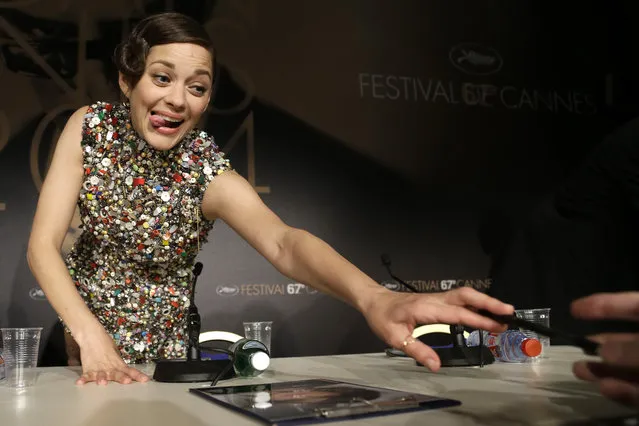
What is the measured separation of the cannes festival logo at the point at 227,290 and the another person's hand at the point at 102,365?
192cm

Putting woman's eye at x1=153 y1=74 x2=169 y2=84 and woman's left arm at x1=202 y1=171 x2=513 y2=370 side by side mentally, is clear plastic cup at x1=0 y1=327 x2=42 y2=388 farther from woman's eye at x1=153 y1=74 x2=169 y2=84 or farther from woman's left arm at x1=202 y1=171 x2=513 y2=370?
woman's eye at x1=153 y1=74 x2=169 y2=84

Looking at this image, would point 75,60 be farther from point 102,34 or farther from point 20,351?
point 20,351

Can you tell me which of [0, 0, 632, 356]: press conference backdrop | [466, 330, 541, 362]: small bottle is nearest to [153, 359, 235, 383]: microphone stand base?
[466, 330, 541, 362]: small bottle

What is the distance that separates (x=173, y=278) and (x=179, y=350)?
8.9 inches

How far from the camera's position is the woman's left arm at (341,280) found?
964 millimetres

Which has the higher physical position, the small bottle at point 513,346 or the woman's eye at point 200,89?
the woman's eye at point 200,89

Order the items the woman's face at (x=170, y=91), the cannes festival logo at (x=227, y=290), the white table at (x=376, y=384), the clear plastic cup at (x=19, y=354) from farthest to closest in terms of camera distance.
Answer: the cannes festival logo at (x=227, y=290) < the woman's face at (x=170, y=91) < the clear plastic cup at (x=19, y=354) < the white table at (x=376, y=384)

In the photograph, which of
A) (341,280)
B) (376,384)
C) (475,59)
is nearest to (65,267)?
(341,280)

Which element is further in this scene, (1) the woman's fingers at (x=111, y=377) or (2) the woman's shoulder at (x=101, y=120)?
(2) the woman's shoulder at (x=101, y=120)

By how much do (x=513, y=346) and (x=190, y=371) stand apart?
29.3 inches

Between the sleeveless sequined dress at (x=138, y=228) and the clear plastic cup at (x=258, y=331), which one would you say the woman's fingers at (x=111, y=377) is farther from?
the sleeveless sequined dress at (x=138, y=228)

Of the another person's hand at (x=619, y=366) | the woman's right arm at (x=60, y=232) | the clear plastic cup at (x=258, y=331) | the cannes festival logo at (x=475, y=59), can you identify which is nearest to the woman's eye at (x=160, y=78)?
the woman's right arm at (x=60, y=232)

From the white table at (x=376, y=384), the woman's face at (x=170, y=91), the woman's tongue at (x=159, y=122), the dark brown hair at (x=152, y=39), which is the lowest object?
the white table at (x=376, y=384)

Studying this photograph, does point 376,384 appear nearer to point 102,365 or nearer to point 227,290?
point 102,365
